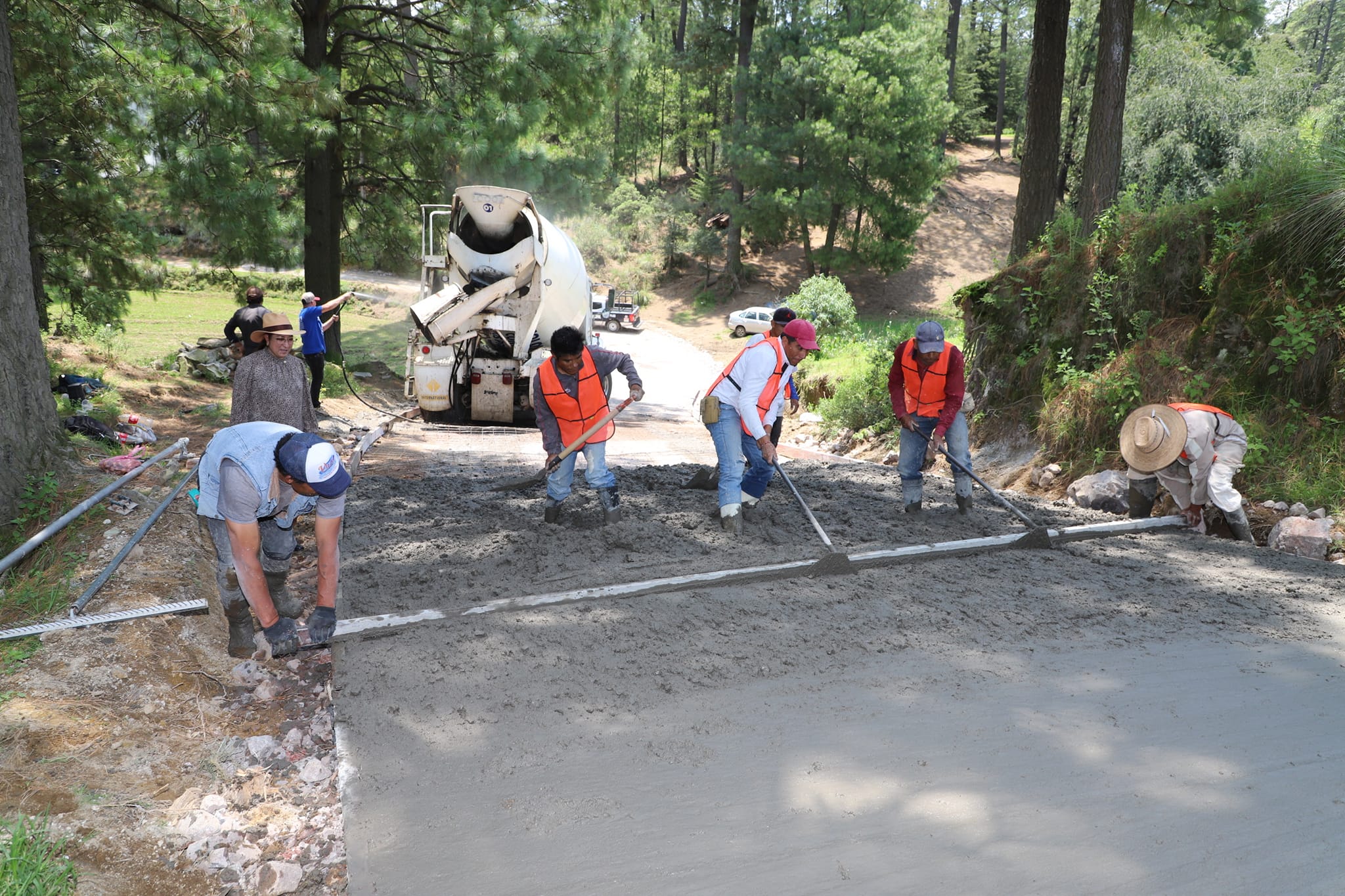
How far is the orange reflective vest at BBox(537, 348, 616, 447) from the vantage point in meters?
5.75

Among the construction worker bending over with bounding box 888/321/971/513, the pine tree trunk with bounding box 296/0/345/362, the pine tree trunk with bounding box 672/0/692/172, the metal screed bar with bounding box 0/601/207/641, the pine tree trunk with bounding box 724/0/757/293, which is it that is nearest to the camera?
the metal screed bar with bounding box 0/601/207/641

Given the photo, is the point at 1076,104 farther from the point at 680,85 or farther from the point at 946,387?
the point at 946,387

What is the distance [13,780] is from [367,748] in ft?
3.77

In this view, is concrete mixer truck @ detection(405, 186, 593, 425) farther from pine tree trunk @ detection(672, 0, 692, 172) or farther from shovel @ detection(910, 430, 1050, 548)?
pine tree trunk @ detection(672, 0, 692, 172)

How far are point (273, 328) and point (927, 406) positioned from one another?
4443 millimetres

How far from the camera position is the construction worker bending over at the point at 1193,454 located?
5.97m

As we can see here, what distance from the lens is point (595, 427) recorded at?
5.80 metres

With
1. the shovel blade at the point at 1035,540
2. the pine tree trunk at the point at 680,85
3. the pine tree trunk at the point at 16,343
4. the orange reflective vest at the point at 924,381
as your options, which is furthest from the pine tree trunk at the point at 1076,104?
the pine tree trunk at the point at 16,343

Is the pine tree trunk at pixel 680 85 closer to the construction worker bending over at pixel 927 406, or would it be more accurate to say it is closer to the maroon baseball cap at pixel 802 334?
the construction worker bending over at pixel 927 406

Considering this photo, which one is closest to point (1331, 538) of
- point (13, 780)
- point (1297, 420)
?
point (1297, 420)

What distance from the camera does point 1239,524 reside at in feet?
20.0

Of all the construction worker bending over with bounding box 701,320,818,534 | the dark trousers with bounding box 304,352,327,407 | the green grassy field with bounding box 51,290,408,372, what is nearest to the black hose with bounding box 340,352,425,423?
the dark trousers with bounding box 304,352,327,407

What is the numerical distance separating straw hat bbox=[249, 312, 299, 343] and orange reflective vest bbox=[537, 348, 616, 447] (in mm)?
1565

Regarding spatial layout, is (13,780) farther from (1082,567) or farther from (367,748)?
(1082,567)
